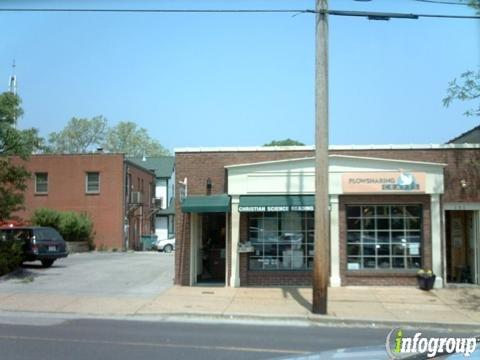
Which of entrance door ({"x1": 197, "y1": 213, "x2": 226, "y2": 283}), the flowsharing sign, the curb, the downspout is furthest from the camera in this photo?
the downspout

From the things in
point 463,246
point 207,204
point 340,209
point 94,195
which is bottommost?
point 463,246

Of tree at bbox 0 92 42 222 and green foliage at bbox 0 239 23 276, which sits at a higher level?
tree at bbox 0 92 42 222

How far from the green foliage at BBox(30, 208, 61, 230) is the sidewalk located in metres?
20.4

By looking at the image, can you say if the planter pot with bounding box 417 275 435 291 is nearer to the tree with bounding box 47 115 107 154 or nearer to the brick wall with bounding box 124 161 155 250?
the brick wall with bounding box 124 161 155 250

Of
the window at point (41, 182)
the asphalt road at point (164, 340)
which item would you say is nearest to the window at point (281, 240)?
the asphalt road at point (164, 340)

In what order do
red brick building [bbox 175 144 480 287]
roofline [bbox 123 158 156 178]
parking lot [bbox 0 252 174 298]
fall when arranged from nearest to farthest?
parking lot [bbox 0 252 174 298], red brick building [bbox 175 144 480 287], roofline [bbox 123 158 156 178]

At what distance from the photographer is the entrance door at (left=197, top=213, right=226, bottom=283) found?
19.3 meters

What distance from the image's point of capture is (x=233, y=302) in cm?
1525

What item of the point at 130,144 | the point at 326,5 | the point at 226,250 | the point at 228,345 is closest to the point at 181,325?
the point at 228,345

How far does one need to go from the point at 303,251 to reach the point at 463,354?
15361 millimetres

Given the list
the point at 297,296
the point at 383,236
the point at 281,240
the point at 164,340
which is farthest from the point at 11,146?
the point at 383,236

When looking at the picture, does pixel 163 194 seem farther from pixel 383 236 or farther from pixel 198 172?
pixel 383 236

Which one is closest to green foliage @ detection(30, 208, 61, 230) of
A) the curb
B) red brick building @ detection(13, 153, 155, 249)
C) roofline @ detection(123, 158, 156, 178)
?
red brick building @ detection(13, 153, 155, 249)

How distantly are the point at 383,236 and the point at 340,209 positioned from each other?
5.19 feet
